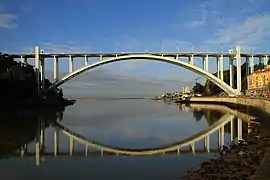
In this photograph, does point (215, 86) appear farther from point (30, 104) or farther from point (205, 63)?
point (30, 104)

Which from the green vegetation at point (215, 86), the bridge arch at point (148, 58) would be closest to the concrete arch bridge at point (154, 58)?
the bridge arch at point (148, 58)

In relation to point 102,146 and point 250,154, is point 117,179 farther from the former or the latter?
point 102,146

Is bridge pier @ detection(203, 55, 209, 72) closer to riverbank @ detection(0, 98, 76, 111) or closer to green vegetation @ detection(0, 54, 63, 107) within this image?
riverbank @ detection(0, 98, 76, 111)

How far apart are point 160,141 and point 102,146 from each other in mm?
2600

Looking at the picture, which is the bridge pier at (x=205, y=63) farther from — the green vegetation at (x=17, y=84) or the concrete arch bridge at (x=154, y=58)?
the green vegetation at (x=17, y=84)

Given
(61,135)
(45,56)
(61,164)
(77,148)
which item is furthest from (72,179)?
(45,56)

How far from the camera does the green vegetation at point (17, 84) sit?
1599 inches

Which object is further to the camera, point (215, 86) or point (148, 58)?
point (215, 86)

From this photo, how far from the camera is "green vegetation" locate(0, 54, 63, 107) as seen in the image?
40625 mm

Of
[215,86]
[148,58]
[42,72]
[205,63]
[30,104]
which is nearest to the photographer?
[30,104]

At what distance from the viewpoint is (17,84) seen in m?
43.5

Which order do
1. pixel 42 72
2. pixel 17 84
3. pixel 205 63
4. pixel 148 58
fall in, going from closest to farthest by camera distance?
1. pixel 17 84
2. pixel 205 63
3. pixel 148 58
4. pixel 42 72

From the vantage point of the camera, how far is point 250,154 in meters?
9.62

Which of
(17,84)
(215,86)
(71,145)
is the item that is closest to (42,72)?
(17,84)
